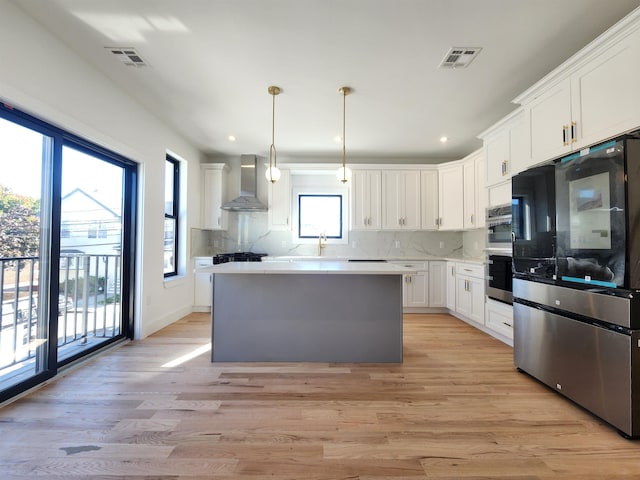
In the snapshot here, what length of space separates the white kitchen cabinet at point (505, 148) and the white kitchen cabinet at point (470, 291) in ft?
3.78

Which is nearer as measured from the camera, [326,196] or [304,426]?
[304,426]

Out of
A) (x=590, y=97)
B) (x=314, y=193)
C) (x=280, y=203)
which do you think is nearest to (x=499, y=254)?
(x=590, y=97)

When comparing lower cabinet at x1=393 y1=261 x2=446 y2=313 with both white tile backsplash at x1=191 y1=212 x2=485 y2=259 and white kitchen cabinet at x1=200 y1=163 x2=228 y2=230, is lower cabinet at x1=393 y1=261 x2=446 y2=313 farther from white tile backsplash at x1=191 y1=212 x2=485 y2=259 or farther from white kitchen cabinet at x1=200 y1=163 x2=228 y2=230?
white kitchen cabinet at x1=200 y1=163 x2=228 y2=230

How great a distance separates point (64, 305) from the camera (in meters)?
2.86

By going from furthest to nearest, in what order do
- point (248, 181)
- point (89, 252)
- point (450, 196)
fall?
point (248, 181), point (450, 196), point (89, 252)

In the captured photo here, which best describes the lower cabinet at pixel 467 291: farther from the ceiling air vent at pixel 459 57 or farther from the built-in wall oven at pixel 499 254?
the ceiling air vent at pixel 459 57

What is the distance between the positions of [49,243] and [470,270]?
4497 millimetres

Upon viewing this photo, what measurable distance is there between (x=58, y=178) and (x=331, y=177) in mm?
3759

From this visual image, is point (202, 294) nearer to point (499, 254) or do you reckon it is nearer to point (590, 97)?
point (499, 254)

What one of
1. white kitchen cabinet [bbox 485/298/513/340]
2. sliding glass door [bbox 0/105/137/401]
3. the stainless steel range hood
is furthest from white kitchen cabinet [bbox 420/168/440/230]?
sliding glass door [bbox 0/105/137/401]

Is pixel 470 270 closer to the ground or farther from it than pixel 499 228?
closer to the ground

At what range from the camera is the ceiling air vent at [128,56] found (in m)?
2.38

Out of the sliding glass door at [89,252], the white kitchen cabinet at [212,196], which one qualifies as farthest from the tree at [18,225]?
the white kitchen cabinet at [212,196]

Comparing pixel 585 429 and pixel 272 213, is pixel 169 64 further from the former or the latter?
pixel 585 429
